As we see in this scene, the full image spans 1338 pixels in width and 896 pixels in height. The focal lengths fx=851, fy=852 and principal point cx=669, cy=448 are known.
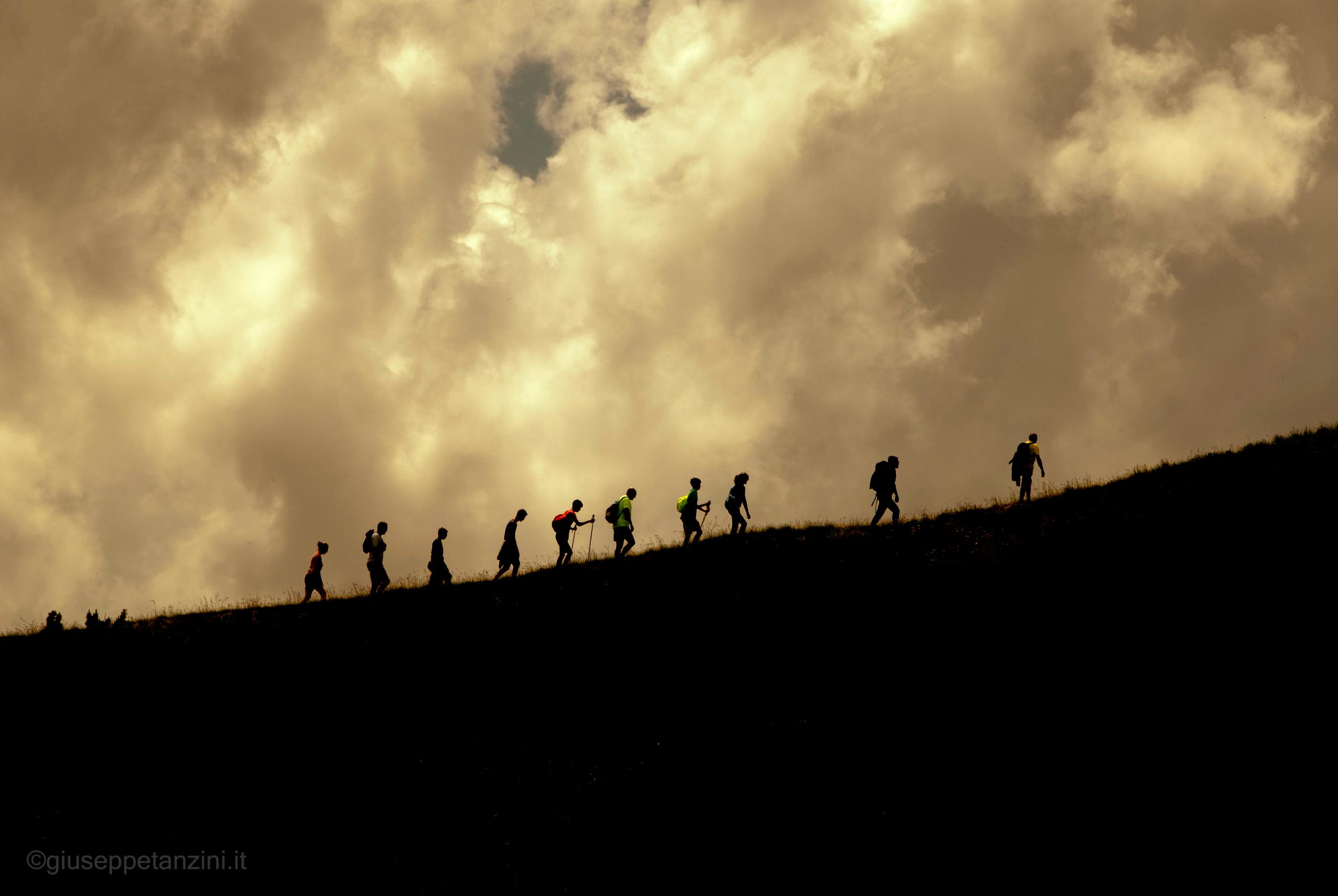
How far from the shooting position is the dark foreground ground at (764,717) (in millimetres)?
13781

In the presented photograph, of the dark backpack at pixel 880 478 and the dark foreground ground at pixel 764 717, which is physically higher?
the dark backpack at pixel 880 478

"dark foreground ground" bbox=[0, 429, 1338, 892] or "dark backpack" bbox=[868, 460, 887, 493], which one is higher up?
"dark backpack" bbox=[868, 460, 887, 493]

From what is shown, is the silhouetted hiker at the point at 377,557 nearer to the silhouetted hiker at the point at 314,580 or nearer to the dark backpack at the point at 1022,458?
the silhouetted hiker at the point at 314,580

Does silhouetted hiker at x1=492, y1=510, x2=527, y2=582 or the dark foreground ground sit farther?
silhouetted hiker at x1=492, y1=510, x2=527, y2=582

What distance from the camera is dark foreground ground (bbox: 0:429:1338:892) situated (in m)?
13.8

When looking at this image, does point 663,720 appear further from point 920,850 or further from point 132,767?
point 132,767

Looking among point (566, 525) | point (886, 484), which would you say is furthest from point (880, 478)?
point (566, 525)

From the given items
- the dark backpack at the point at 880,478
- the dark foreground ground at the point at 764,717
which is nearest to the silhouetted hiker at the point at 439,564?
the dark foreground ground at the point at 764,717

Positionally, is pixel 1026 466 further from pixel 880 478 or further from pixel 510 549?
Result: pixel 510 549

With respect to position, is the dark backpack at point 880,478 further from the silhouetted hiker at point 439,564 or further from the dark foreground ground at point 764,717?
Result: the silhouetted hiker at point 439,564

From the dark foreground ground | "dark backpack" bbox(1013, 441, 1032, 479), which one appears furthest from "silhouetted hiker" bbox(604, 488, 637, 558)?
"dark backpack" bbox(1013, 441, 1032, 479)

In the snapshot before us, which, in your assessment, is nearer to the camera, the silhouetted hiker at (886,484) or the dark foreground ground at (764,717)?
the dark foreground ground at (764,717)

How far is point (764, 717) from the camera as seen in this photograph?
56.7 ft

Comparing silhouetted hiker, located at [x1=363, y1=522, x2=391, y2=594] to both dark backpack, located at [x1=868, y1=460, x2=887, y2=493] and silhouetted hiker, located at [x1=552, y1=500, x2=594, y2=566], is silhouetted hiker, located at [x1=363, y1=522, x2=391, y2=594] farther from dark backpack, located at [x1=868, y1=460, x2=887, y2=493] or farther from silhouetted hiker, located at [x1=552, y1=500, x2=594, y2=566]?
dark backpack, located at [x1=868, y1=460, x2=887, y2=493]
